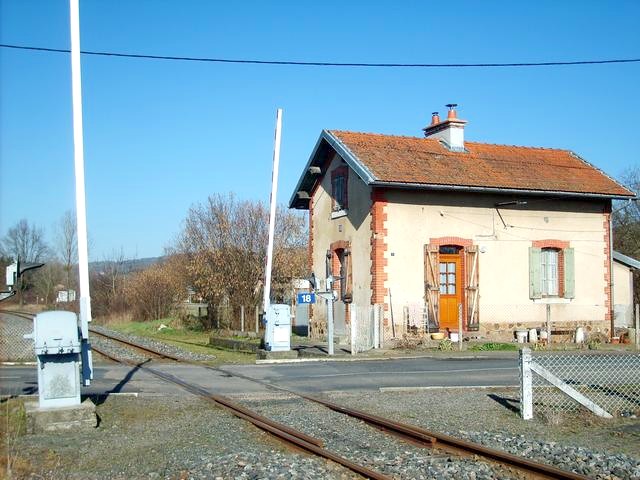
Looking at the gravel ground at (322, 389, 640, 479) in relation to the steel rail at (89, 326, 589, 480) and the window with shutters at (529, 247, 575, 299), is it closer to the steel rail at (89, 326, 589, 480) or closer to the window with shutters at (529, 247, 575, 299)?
the steel rail at (89, 326, 589, 480)

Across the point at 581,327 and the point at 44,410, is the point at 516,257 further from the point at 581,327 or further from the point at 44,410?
the point at 44,410

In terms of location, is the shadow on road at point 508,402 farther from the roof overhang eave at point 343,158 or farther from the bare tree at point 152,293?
the bare tree at point 152,293

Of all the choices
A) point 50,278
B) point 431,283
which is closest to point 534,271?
point 431,283

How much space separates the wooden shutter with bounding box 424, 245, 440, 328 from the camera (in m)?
22.0

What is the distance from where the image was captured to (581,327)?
24.0m

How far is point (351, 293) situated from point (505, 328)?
15.7 feet

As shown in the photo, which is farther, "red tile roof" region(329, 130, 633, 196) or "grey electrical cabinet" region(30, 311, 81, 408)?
"red tile roof" region(329, 130, 633, 196)

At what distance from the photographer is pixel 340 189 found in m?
24.3

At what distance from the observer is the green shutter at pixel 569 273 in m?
24.0

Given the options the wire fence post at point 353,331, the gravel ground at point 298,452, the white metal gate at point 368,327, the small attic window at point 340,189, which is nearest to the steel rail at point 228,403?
the gravel ground at point 298,452

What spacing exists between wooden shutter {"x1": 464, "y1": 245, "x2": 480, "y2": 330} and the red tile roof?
6.86ft

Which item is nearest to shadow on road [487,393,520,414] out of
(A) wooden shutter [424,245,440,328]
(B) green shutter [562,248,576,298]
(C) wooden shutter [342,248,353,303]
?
(A) wooden shutter [424,245,440,328]

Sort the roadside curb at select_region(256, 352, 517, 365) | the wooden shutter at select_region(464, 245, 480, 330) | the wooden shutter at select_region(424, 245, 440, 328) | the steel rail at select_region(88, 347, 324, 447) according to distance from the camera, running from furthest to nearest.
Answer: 1. the wooden shutter at select_region(464, 245, 480, 330)
2. the wooden shutter at select_region(424, 245, 440, 328)
3. the roadside curb at select_region(256, 352, 517, 365)
4. the steel rail at select_region(88, 347, 324, 447)

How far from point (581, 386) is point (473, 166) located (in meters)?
12.3
